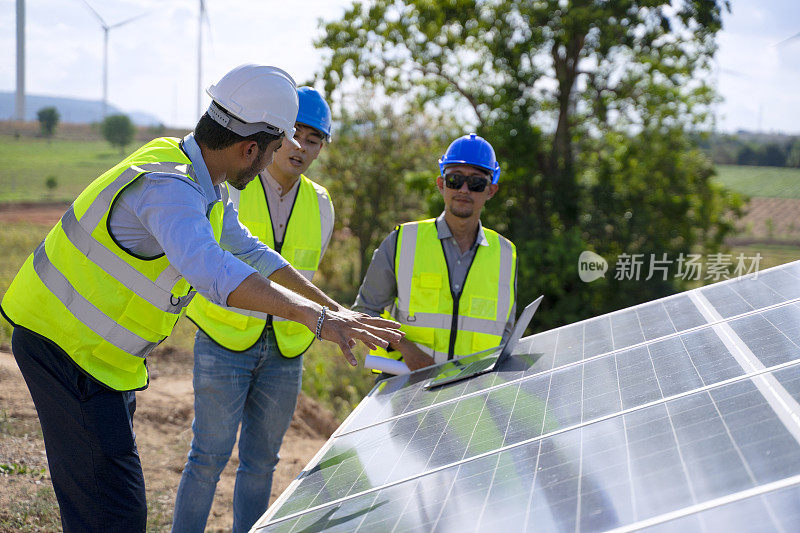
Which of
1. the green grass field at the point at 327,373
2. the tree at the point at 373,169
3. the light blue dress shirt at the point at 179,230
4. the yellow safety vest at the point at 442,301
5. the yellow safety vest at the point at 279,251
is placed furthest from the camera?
the tree at the point at 373,169

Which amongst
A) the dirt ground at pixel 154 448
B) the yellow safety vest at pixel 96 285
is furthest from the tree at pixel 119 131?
the yellow safety vest at pixel 96 285

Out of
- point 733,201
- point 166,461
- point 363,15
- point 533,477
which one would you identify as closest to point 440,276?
point 533,477

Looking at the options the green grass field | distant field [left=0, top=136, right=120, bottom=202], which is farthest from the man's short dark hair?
distant field [left=0, top=136, right=120, bottom=202]

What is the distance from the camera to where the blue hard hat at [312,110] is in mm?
3871

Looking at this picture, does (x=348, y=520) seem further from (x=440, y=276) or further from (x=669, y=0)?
(x=669, y=0)

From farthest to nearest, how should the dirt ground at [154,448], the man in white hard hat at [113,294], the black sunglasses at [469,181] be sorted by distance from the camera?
Result: the dirt ground at [154,448] < the black sunglasses at [469,181] < the man in white hard hat at [113,294]

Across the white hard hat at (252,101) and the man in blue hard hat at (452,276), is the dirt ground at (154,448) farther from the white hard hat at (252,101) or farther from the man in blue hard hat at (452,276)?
the white hard hat at (252,101)

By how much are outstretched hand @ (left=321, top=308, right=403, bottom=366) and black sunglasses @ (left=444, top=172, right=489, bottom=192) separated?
175cm

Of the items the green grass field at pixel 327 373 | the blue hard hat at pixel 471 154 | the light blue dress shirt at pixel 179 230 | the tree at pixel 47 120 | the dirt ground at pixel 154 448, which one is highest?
the blue hard hat at pixel 471 154

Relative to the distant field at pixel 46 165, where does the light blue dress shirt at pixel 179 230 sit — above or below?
above

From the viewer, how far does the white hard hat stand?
2541mm

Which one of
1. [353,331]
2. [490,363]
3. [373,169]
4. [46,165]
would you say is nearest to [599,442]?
[353,331]

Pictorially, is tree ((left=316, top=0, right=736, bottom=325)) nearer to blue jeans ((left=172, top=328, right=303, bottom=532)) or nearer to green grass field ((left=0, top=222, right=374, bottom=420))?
green grass field ((left=0, top=222, right=374, bottom=420))

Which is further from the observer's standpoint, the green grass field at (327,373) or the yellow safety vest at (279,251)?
the green grass field at (327,373)
